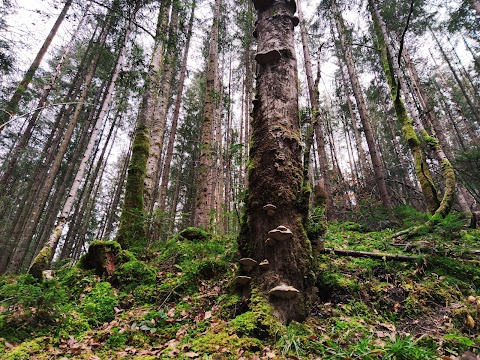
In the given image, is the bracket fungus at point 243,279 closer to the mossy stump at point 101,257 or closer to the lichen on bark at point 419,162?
the mossy stump at point 101,257

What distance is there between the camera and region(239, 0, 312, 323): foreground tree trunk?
2533mm

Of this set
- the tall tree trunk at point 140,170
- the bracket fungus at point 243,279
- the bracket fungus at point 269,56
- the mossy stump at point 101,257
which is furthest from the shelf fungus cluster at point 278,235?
the tall tree trunk at point 140,170

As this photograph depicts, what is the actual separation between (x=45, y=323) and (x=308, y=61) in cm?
1375

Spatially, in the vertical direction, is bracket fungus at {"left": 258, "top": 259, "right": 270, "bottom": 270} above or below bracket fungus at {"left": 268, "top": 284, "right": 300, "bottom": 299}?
above

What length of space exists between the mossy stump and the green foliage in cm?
54

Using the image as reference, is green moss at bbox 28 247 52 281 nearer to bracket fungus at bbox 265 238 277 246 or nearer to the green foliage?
the green foliage

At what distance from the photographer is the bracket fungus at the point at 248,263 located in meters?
2.62

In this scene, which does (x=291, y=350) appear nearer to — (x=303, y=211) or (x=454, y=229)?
(x=303, y=211)

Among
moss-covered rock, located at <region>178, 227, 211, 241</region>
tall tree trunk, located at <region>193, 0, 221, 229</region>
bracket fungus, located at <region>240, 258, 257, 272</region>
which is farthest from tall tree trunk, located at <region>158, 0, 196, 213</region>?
bracket fungus, located at <region>240, 258, 257, 272</region>

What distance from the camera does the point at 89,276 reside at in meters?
3.88

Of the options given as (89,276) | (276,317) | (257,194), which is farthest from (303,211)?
(89,276)

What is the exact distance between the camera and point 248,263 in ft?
8.63

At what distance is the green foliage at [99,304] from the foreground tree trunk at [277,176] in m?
1.86

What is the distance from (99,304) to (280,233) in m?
2.51
